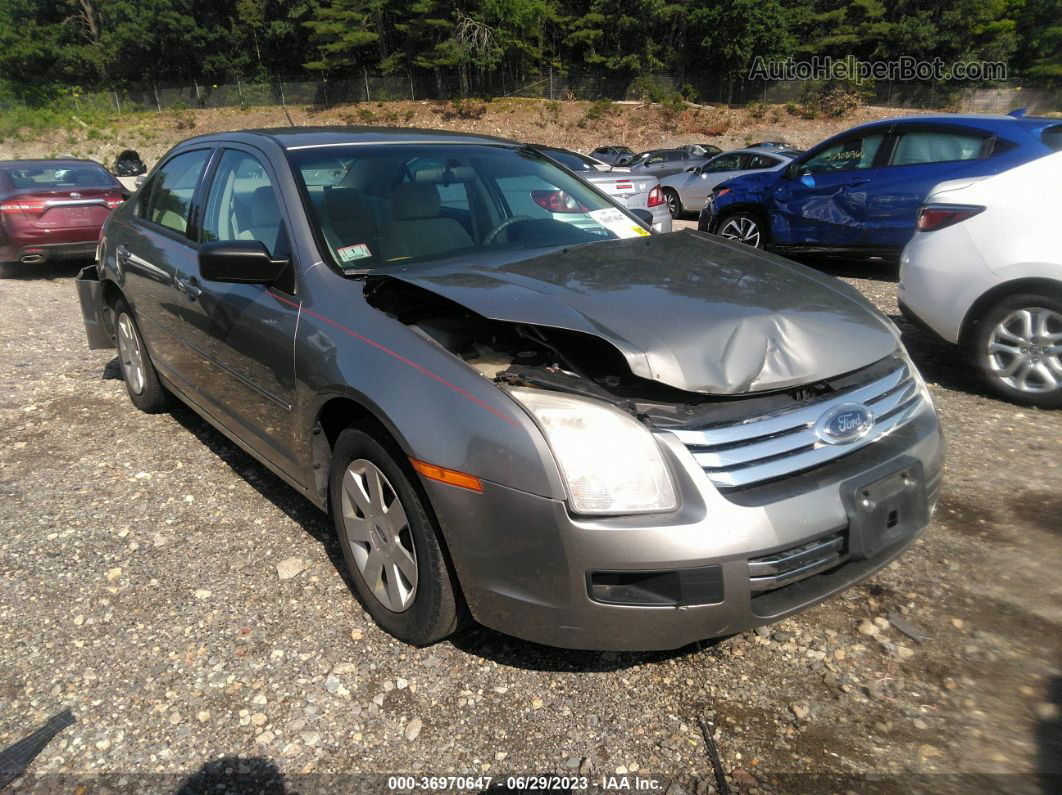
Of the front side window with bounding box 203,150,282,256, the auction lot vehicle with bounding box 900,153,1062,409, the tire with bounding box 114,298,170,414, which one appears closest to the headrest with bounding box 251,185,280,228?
the front side window with bounding box 203,150,282,256

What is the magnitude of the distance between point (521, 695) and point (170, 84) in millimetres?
67747

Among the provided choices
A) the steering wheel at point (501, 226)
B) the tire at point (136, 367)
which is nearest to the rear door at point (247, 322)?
the steering wheel at point (501, 226)

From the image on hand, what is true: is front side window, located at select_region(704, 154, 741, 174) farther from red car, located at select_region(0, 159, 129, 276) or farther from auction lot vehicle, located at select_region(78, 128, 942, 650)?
auction lot vehicle, located at select_region(78, 128, 942, 650)

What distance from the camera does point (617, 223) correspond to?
3627 millimetres

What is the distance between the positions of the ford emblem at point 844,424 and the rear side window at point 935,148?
6175mm

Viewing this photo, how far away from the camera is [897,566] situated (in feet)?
9.53

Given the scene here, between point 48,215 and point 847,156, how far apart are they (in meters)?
9.49

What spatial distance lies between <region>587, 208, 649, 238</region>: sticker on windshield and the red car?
8201 millimetres

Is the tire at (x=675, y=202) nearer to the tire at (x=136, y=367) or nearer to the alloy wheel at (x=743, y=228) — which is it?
the alloy wheel at (x=743, y=228)

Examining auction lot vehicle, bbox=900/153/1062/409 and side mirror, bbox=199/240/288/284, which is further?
auction lot vehicle, bbox=900/153/1062/409

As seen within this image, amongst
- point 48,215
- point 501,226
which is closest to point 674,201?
point 48,215

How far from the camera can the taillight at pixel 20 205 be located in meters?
9.21

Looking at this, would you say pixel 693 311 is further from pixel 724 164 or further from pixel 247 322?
pixel 724 164

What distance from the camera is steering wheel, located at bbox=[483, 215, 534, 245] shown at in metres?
3.24
